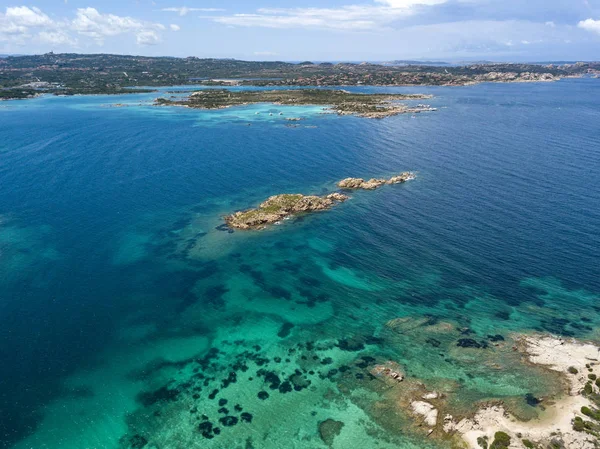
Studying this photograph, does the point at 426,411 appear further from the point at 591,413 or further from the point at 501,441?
the point at 591,413

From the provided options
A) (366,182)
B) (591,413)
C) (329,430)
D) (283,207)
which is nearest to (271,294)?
Result: (329,430)

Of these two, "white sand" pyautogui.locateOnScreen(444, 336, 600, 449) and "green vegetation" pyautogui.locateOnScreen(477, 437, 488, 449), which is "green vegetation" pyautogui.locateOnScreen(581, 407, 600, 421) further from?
"green vegetation" pyautogui.locateOnScreen(477, 437, 488, 449)

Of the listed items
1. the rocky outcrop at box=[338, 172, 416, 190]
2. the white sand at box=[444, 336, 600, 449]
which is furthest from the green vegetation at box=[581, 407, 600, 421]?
the rocky outcrop at box=[338, 172, 416, 190]

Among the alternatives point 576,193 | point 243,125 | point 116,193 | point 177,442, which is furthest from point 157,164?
point 576,193

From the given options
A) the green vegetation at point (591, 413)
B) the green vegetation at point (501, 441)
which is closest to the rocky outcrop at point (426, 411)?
the green vegetation at point (501, 441)

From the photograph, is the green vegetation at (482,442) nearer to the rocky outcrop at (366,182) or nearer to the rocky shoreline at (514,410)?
the rocky shoreline at (514,410)

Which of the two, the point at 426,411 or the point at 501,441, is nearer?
Result: the point at 501,441
